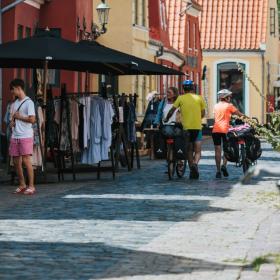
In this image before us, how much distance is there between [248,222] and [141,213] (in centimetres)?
170

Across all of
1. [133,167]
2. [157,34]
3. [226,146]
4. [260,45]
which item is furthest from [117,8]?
[260,45]

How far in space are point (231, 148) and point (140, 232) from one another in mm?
10570

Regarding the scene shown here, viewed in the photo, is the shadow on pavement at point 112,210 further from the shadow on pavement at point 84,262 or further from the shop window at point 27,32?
the shop window at point 27,32

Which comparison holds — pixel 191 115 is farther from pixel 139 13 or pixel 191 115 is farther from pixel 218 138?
pixel 139 13

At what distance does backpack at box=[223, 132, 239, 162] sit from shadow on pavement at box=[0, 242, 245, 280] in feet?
38.6

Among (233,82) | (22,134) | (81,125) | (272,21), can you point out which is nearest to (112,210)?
(22,134)

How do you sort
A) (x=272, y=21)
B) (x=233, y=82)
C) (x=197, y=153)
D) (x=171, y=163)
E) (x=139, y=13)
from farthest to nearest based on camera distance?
(x=272, y=21), (x=233, y=82), (x=139, y=13), (x=197, y=153), (x=171, y=163)

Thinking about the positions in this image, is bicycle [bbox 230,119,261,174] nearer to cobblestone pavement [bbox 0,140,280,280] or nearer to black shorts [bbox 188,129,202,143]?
black shorts [bbox 188,129,202,143]

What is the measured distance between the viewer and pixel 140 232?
12.4 meters

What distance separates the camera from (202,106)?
22125mm

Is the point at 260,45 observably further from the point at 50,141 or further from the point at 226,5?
the point at 50,141

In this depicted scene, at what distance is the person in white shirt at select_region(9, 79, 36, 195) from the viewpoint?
1792 centimetres

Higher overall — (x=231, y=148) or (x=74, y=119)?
(x=74, y=119)

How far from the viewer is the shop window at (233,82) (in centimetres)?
6650
